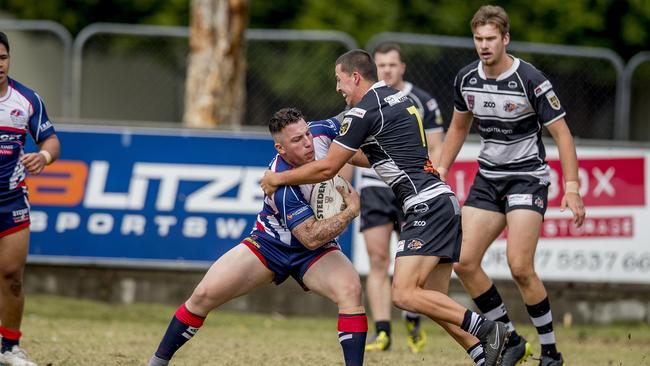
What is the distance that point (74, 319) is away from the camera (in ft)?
39.4

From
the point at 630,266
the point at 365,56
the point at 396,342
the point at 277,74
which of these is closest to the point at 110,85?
the point at 277,74

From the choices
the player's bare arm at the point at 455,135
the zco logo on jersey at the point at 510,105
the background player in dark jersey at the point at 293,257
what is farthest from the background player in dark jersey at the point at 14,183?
the zco logo on jersey at the point at 510,105

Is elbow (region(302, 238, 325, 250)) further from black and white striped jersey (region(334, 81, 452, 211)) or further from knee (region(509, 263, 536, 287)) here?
knee (region(509, 263, 536, 287))

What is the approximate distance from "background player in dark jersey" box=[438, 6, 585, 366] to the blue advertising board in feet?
14.3

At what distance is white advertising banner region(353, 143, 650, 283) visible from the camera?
41.6 feet

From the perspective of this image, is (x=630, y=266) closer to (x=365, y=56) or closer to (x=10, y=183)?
(x=365, y=56)

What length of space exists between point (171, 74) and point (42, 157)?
690 centimetres

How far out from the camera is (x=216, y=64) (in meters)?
14.7

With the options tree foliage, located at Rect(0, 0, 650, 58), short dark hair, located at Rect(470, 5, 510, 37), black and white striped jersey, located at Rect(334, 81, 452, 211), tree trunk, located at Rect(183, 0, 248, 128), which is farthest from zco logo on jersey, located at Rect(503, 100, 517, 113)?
tree foliage, located at Rect(0, 0, 650, 58)

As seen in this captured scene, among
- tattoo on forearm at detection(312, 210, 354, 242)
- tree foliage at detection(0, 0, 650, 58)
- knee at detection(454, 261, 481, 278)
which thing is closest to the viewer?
tattoo on forearm at detection(312, 210, 354, 242)

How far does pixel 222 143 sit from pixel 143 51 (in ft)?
8.15

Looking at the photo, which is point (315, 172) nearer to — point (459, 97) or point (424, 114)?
point (459, 97)

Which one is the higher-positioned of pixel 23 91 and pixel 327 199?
pixel 23 91

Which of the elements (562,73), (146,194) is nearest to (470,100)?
(146,194)
